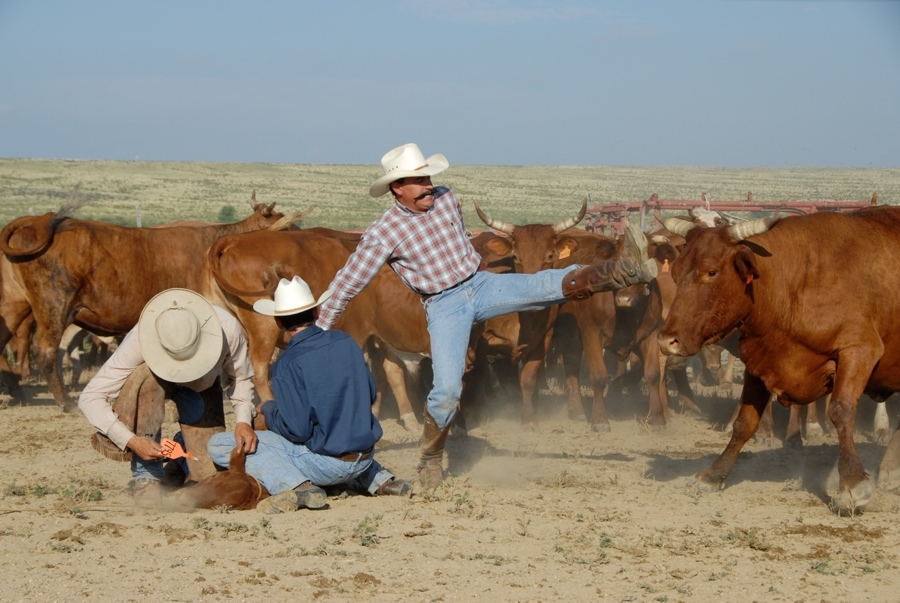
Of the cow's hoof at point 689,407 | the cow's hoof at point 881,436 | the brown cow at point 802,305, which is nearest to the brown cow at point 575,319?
the cow's hoof at point 689,407

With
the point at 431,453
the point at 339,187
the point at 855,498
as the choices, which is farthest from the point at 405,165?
the point at 339,187

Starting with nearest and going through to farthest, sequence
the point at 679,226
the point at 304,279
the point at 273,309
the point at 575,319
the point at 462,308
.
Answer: the point at 273,309 → the point at 462,308 → the point at 679,226 → the point at 304,279 → the point at 575,319

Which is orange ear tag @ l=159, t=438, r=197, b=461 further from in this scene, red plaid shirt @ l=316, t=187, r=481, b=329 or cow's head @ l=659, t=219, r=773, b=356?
cow's head @ l=659, t=219, r=773, b=356

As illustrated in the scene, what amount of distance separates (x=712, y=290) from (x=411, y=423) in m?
4.54

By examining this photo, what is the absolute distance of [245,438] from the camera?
626cm

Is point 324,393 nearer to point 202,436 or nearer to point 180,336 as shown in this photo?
point 180,336

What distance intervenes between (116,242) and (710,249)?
24.4 feet

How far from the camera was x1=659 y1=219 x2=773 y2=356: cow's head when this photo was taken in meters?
6.74

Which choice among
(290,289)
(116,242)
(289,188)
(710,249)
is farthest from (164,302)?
(289,188)

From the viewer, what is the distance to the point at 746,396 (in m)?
7.47

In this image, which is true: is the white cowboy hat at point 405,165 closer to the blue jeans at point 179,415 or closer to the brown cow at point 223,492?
the blue jeans at point 179,415

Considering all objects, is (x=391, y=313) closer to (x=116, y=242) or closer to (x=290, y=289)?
(x=116, y=242)

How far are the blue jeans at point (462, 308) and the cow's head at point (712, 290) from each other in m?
0.74

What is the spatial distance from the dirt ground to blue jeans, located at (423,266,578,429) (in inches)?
25.7
